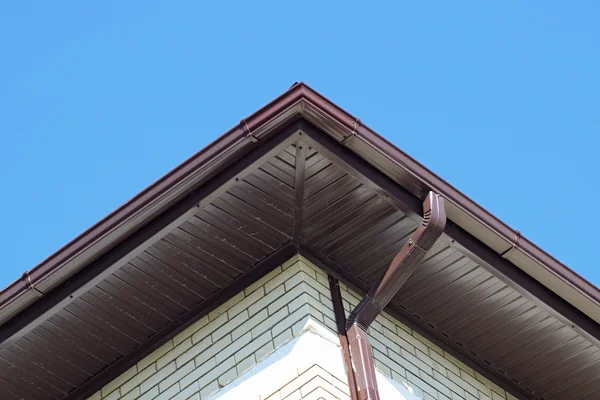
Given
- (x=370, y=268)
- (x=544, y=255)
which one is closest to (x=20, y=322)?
(x=370, y=268)

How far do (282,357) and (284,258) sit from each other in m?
0.82

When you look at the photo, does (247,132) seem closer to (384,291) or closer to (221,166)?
(221,166)

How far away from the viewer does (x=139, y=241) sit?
770 centimetres

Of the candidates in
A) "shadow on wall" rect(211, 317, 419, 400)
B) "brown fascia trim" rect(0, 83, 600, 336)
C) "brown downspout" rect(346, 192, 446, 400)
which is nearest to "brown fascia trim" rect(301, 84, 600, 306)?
"brown fascia trim" rect(0, 83, 600, 336)

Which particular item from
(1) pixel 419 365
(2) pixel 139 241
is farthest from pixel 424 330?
(2) pixel 139 241

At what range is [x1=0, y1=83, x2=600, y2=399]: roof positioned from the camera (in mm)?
7496

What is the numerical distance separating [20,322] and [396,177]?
8.89 ft

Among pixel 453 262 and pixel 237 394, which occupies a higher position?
pixel 453 262

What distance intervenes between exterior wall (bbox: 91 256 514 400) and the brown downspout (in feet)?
0.40

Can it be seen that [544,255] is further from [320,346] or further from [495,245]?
[320,346]

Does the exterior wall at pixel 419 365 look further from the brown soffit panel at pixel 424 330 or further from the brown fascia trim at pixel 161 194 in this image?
the brown fascia trim at pixel 161 194

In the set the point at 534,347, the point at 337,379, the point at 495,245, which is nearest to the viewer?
the point at 337,379

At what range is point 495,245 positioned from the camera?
7953 mm

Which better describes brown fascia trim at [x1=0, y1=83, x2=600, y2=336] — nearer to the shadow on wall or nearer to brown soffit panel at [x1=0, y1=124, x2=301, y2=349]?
brown soffit panel at [x1=0, y1=124, x2=301, y2=349]
